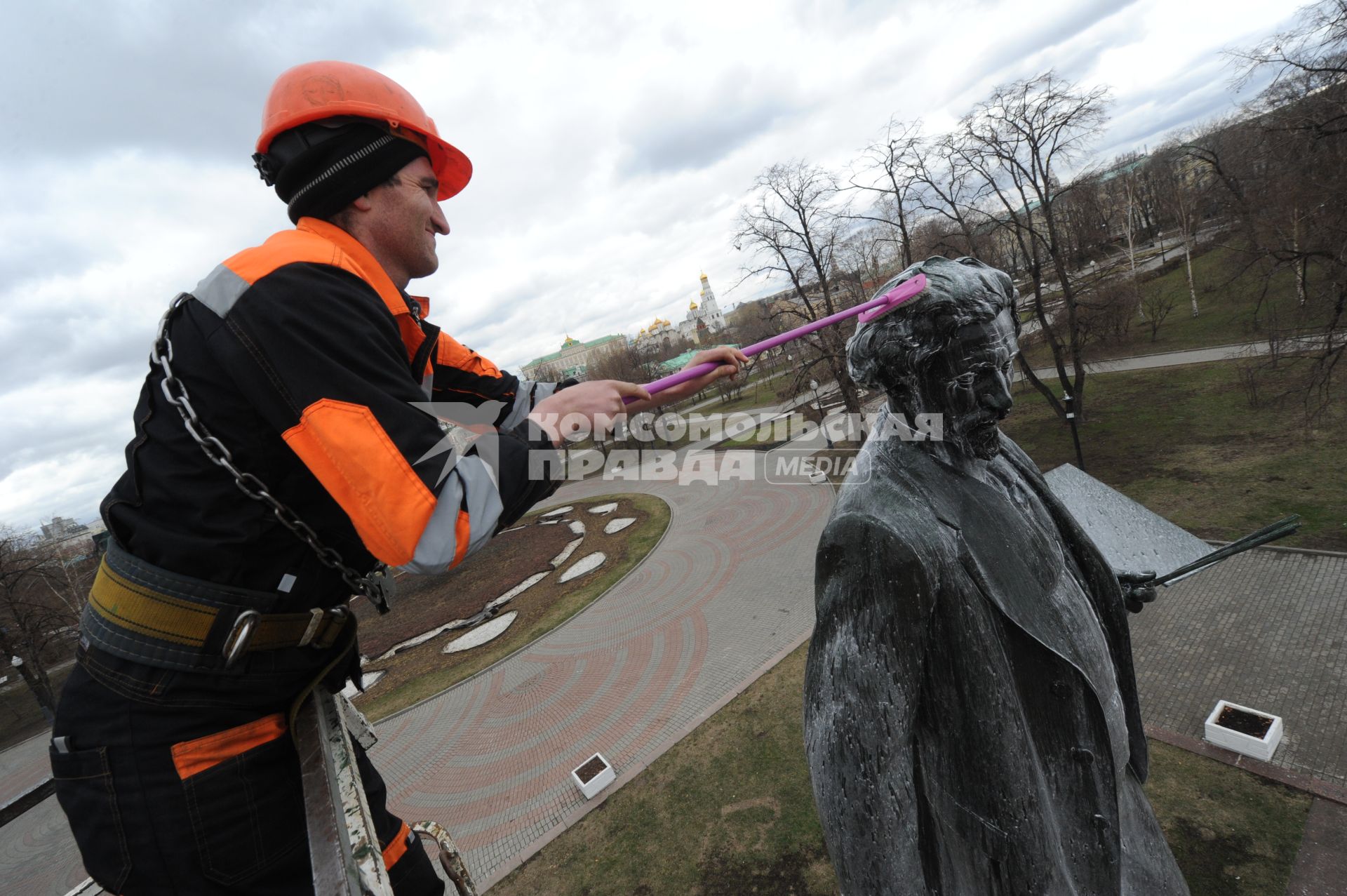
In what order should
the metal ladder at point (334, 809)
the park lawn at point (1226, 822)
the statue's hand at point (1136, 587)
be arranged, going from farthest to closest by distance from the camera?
the park lawn at point (1226, 822) < the statue's hand at point (1136, 587) < the metal ladder at point (334, 809)

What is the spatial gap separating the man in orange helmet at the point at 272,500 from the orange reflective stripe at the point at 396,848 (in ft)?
1.51

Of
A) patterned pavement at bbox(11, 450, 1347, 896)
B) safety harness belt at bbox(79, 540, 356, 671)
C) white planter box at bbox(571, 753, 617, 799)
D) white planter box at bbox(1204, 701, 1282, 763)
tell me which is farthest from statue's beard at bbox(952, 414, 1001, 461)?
white planter box at bbox(571, 753, 617, 799)

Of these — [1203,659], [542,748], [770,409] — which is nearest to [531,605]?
[542,748]

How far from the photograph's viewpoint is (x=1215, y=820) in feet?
19.9

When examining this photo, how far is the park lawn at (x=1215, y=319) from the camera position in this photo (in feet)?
84.3

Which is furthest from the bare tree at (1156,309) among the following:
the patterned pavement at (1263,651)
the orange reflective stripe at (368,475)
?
the orange reflective stripe at (368,475)

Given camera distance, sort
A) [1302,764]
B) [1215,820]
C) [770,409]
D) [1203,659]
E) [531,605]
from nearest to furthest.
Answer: [1215,820] < [1302,764] < [1203,659] < [531,605] < [770,409]

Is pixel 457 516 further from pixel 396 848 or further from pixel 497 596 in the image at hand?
pixel 497 596

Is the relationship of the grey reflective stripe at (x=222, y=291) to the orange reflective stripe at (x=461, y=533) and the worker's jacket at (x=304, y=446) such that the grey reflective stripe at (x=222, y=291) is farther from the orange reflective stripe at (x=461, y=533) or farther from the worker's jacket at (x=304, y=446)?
the orange reflective stripe at (x=461, y=533)

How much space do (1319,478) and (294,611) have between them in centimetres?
1906

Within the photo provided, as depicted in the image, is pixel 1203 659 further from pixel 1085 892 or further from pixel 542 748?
pixel 542 748

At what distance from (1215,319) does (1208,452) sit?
2172 cm

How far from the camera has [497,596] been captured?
20219 mm

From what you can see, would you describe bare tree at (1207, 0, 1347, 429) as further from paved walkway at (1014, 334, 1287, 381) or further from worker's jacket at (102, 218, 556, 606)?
worker's jacket at (102, 218, 556, 606)
